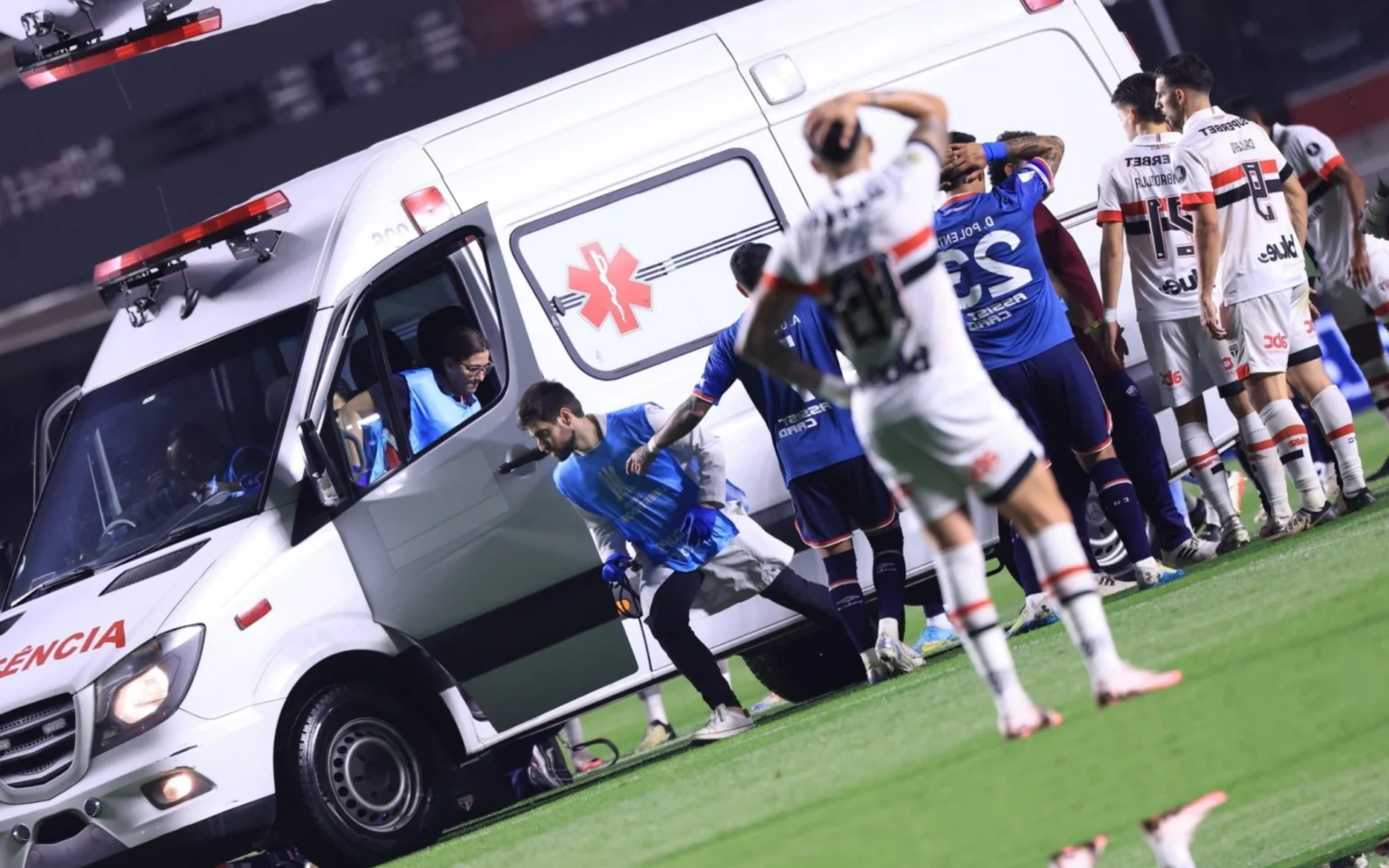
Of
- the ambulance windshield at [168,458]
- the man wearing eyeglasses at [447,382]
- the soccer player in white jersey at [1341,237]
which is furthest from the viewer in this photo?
the soccer player in white jersey at [1341,237]

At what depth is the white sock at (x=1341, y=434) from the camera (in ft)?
27.7

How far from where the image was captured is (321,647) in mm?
7922

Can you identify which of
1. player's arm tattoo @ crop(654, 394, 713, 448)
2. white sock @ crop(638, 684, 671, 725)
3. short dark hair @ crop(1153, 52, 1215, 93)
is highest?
short dark hair @ crop(1153, 52, 1215, 93)

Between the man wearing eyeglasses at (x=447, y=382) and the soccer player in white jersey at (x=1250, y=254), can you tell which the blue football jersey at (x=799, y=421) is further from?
the soccer player in white jersey at (x=1250, y=254)

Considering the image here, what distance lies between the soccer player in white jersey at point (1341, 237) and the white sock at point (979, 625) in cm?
491

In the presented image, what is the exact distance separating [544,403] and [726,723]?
150 cm

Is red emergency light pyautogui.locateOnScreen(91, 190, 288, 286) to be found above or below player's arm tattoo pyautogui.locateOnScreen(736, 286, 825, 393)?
above

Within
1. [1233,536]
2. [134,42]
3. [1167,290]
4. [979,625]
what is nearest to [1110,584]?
[1233,536]

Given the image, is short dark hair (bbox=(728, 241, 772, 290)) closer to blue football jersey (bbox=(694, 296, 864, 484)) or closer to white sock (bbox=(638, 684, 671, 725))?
blue football jersey (bbox=(694, 296, 864, 484))

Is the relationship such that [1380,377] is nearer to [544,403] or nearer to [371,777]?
[544,403]

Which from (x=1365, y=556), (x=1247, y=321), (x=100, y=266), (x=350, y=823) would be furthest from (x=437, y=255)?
(x=1365, y=556)

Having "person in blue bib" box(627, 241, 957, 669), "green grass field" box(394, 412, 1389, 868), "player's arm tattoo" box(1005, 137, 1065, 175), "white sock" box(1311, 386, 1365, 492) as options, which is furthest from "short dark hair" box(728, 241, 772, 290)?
"white sock" box(1311, 386, 1365, 492)

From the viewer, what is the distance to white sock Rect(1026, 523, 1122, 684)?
4633 millimetres

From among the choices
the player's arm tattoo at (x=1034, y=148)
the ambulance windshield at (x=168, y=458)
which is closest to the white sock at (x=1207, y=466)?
the player's arm tattoo at (x=1034, y=148)
